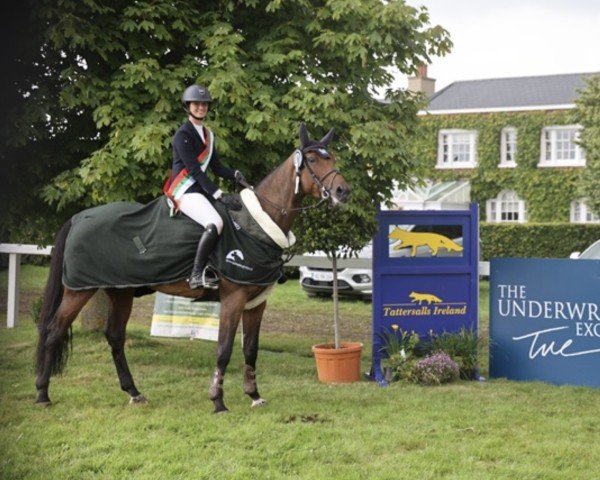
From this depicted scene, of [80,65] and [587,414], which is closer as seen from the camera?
[587,414]

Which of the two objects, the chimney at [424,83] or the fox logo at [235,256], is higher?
the chimney at [424,83]

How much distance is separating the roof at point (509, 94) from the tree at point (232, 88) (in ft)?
97.5

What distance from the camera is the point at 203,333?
→ 1063 centimetres

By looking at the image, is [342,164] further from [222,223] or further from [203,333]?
[203,333]

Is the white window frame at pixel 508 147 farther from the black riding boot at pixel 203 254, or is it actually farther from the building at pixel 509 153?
the black riding boot at pixel 203 254

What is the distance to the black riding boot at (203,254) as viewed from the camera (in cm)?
605

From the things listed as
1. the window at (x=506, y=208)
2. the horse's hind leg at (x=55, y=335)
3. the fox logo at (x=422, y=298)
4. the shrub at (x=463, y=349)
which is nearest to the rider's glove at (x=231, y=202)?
the horse's hind leg at (x=55, y=335)

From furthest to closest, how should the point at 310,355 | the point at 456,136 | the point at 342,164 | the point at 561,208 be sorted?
the point at 456,136 → the point at 561,208 → the point at 310,355 → the point at 342,164

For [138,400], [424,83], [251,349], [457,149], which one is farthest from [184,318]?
[424,83]

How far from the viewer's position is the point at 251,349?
6.65m

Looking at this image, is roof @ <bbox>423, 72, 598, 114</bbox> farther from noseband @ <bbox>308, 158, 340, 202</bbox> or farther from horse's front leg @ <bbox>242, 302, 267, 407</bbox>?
noseband @ <bbox>308, 158, 340, 202</bbox>

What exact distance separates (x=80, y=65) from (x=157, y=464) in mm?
5029

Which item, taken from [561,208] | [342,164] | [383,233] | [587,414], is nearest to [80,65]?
[342,164]

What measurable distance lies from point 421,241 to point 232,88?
109 inches
